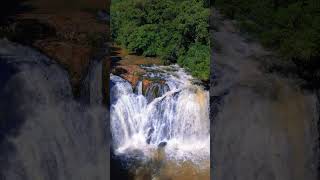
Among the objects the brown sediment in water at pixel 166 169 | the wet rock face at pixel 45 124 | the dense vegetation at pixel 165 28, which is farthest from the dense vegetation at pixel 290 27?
the wet rock face at pixel 45 124

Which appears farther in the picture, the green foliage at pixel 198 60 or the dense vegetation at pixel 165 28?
the dense vegetation at pixel 165 28

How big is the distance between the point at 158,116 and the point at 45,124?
111 cm

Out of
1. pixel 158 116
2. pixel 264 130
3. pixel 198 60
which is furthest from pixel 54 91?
pixel 264 130

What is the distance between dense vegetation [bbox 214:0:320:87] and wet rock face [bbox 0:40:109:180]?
1.42m

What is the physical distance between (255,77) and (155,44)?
3.81 ft

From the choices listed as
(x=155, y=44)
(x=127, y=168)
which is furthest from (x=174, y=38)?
(x=127, y=168)

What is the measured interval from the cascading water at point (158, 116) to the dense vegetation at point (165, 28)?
1.15 ft

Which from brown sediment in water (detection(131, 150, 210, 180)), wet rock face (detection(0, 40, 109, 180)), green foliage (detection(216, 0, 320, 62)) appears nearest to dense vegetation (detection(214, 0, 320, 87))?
green foliage (detection(216, 0, 320, 62))

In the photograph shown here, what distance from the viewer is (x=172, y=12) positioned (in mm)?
4879

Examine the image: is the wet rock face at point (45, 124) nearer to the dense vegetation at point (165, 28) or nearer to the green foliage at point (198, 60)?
the dense vegetation at point (165, 28)

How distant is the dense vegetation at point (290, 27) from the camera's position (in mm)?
4016

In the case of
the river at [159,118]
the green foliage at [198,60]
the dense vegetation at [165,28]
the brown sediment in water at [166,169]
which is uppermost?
the dense vegetation at [165,28]

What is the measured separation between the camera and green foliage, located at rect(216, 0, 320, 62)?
4012 millimetres

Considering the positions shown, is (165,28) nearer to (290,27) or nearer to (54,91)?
(290,27)
